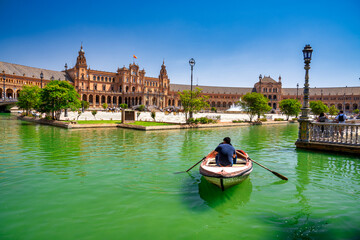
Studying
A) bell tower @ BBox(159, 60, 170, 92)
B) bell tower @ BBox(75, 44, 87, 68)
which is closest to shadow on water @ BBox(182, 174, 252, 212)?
bell tower @ BBox(75, 44, 87, 68)

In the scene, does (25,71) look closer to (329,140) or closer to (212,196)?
(329,140)

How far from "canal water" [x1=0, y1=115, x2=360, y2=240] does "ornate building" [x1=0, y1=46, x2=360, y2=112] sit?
84238 millimetres

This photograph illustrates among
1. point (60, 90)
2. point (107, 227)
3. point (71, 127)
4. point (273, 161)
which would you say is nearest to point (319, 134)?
point (273, 161)

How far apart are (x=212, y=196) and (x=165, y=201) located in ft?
5.31

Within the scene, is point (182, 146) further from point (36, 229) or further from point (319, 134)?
point (36, 229)

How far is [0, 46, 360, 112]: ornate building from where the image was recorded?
3740 inches

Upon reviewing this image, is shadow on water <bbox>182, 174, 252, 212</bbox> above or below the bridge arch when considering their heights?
below

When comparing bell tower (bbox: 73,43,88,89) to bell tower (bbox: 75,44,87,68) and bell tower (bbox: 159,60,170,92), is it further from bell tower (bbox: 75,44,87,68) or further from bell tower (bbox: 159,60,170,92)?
bell tower (bbox: 159,60,170,92)

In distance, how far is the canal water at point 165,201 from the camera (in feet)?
20.3

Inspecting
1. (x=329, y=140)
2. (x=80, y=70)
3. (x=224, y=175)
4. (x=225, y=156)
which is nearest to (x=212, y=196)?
(x=224, y=175)

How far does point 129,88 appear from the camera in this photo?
11019 cm

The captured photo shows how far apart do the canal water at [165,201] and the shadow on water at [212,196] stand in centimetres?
3

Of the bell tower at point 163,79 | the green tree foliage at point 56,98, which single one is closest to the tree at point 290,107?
the green tree foliage at point 56,98

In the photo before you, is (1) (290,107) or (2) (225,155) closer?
(2) (225,155)
